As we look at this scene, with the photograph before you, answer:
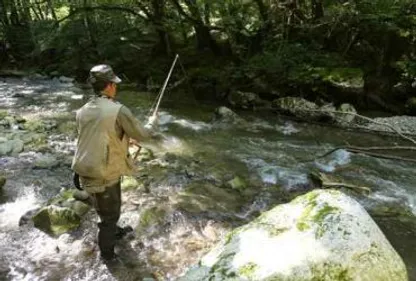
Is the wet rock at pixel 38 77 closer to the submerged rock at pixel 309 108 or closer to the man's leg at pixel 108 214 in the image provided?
the submerged rock at pixel 309 108

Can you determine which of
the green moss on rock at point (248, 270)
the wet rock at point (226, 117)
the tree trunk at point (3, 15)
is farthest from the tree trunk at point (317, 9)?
the tree trunk at point (3, 15)

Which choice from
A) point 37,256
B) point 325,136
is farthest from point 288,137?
point 37,256

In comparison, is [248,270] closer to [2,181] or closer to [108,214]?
[108,214]

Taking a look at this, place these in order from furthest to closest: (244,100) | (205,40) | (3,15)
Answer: (3,15), (205,40), (244,100)

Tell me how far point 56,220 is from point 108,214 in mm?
1221

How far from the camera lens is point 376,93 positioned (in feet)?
41.8

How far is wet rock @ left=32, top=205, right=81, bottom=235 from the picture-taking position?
5.67 metres

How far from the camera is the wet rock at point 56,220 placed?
5668 millimetres

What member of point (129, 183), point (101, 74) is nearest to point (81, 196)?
point (129, 183)

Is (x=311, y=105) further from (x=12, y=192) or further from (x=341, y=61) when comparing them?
(x=12, y=192)

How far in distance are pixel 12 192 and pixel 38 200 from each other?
0.50m

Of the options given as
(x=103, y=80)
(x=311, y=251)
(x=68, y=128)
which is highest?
(x=103, y=80)

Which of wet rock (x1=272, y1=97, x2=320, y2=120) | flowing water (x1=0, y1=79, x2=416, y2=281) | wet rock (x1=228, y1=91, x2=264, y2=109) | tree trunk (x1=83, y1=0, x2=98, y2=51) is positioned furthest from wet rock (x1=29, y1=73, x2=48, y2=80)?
wet rock (x1=272, y1=97, x2=320, y2=120)

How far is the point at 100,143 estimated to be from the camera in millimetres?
4441
